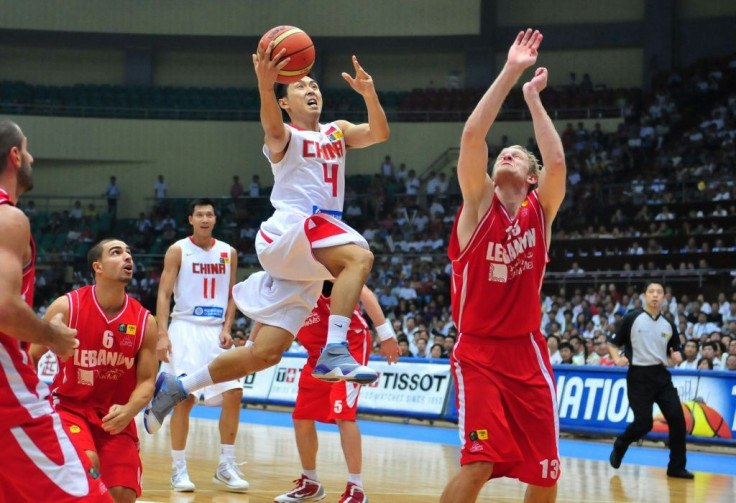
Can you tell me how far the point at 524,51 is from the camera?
539cm

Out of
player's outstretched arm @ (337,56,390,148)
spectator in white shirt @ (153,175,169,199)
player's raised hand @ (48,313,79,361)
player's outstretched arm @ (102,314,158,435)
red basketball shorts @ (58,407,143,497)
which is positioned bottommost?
red basketball shorts @ (58,407,143,497)

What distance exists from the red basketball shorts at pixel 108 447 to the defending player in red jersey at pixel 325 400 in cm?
202

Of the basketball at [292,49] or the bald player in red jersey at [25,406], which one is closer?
the bald player in red jersey at [25,406]

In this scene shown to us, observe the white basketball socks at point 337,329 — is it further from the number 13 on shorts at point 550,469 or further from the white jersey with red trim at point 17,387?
the white jersey with red trim at point 17,387

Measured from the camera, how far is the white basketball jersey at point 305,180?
20.7 ft

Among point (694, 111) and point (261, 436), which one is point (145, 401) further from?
point (694, 111)

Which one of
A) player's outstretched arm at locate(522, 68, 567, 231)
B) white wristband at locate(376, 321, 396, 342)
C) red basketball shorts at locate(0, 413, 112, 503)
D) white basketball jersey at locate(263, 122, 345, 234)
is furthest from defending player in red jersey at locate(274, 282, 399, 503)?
red basketball shorts at locate(0, 413, 112, 503)

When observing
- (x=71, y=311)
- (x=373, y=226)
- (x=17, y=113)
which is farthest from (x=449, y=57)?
(x=71, y=311)

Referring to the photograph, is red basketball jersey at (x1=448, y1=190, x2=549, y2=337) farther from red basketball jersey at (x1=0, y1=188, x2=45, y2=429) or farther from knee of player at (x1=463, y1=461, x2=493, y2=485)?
red basketball jersey at (x1=0, y1=188, x2=45, y2=429)

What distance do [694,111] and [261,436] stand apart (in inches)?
683

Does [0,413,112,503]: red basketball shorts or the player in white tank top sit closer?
[0,413,112,503]: red basketball shorts

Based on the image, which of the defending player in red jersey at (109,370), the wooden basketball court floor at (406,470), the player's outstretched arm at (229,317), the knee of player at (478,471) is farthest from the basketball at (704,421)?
the defending player in red jersey at (109,370)

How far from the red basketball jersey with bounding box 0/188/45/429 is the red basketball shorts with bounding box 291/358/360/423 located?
3.68 m

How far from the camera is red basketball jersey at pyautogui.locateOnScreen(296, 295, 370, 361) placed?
775 cm
